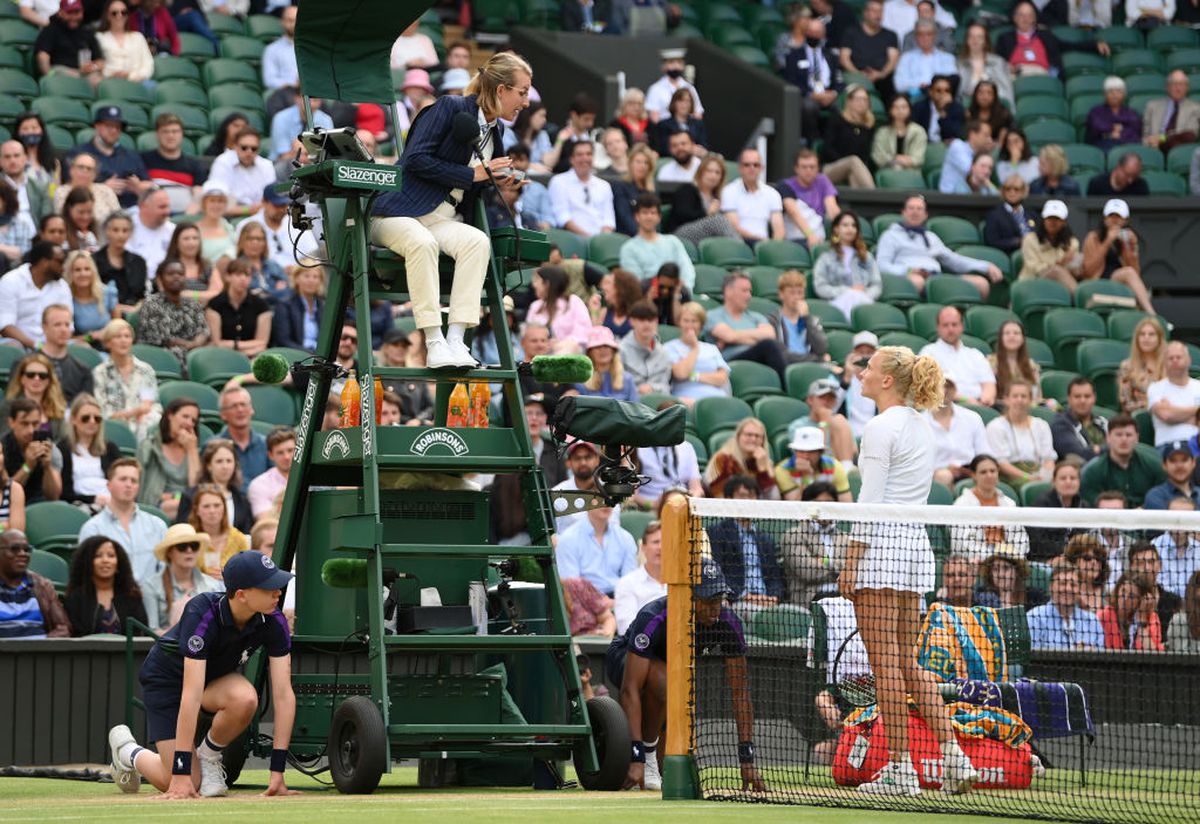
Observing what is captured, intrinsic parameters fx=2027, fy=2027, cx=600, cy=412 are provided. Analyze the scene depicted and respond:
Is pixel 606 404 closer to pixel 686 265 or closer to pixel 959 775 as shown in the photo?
pixel 959 775

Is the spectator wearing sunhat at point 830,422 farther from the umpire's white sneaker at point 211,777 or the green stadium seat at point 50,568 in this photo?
the umpire's white sneaker at point 211,777

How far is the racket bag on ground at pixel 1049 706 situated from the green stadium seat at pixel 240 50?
1275 cm

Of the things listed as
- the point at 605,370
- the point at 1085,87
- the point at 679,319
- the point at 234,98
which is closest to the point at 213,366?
the point at 605,370

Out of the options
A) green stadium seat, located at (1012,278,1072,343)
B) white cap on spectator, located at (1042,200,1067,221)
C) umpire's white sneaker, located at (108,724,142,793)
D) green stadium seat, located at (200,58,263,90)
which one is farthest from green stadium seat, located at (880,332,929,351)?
umpire's white sneaker, located at (108,724,142,793)

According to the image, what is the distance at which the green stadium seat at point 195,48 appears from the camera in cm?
1997

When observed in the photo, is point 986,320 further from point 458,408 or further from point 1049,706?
point 458,408

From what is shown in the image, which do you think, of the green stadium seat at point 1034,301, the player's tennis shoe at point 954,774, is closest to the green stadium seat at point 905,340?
the green stadium seat at point 1034,301

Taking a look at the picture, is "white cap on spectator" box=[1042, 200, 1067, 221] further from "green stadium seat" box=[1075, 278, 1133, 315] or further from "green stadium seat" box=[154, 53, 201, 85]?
"green stadium seat" box=[154, 53, 201, 85]

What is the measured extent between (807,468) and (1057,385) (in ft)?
14.3

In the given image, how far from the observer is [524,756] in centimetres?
871

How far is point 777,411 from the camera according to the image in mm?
16078

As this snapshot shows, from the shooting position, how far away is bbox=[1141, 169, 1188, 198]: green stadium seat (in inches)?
870

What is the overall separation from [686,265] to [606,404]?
8.67 m

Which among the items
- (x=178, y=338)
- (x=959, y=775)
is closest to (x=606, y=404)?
(x=959, y=775)
